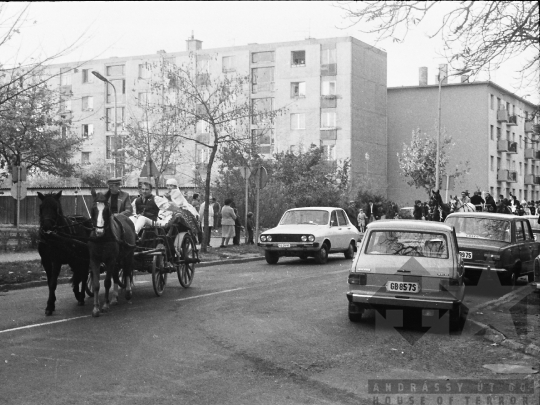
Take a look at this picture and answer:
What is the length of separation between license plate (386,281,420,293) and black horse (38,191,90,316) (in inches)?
183

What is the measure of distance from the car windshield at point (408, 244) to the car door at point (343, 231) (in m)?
12.5

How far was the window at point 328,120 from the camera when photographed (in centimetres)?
6438

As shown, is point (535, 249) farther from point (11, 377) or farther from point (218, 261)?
point (11, 377)

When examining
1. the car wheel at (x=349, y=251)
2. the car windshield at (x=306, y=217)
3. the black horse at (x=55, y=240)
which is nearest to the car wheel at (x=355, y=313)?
the black horse at (x=55, y=240)

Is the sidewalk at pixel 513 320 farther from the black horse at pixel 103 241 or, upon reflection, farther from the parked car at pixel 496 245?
the black horse at pixel 103 241

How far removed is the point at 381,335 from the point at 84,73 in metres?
69.8

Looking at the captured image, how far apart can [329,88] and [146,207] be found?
5157 centimetres

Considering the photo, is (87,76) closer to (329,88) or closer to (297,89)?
(297,89)

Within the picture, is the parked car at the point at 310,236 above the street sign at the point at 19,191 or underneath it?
underneath

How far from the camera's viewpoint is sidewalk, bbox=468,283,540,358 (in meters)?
9.84

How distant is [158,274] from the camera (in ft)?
45.9

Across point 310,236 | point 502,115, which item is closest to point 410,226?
point 310,236

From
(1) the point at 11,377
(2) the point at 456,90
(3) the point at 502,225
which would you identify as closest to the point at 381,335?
(1) the point at 11,377

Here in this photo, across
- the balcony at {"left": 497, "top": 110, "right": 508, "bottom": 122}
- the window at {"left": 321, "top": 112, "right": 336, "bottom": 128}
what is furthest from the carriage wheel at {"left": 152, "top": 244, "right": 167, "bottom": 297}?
the balcony at {"left": 497, "top": 110, "right": 508, "bottom": 122}
